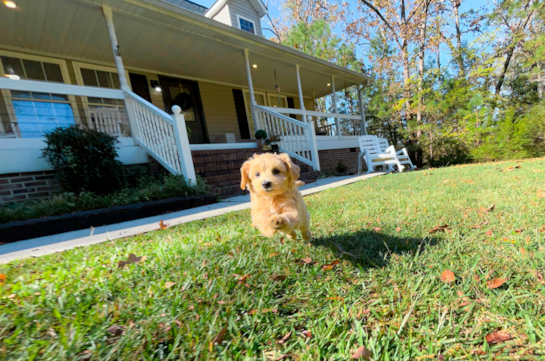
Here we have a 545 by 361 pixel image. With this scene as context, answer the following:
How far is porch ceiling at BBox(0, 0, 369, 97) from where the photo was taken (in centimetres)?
525

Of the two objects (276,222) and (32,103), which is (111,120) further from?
(276,222)

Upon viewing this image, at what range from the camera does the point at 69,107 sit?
263 inches

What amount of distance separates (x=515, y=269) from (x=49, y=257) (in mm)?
3371

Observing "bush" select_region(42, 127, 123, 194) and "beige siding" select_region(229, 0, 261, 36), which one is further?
"beige siding" select_region(229, 0, 261, 36)

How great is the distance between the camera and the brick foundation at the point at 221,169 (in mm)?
5652

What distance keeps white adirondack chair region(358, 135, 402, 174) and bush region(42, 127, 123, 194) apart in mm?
7822

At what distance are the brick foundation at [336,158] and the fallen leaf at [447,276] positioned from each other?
8711 mm

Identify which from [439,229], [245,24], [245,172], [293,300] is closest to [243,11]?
[245,24]

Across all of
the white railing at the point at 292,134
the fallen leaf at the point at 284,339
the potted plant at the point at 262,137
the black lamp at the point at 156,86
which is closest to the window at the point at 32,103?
the black lamp at the point at 156,86

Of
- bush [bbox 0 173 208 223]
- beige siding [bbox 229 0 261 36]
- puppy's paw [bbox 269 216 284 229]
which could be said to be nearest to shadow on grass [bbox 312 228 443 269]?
puppy's paw [bbox 269 216 284 229]

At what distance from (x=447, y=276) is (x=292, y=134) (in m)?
7.35

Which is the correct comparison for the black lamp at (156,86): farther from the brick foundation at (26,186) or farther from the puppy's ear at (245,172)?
the puppy's ear at (245,172)

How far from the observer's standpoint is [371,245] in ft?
6.06

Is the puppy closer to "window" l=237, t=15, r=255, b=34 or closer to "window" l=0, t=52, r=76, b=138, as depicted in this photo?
"window" l=0, t=52, r=76, b=138
